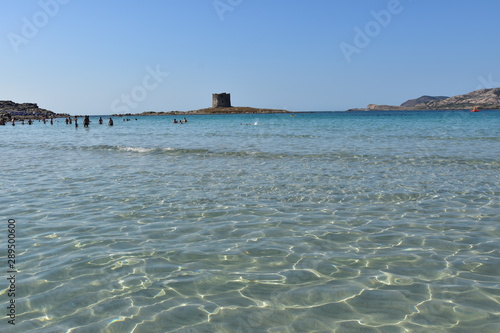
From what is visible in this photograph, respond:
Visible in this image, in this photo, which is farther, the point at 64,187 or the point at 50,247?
the point at 64,187

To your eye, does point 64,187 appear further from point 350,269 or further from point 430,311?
point 430,311

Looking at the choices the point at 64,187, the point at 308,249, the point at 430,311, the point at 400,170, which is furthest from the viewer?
the point at 400,170

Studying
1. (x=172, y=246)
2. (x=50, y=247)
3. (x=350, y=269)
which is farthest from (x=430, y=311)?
(x=50, y=247)

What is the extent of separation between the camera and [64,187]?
1312 cm

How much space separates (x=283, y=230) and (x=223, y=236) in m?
1.31

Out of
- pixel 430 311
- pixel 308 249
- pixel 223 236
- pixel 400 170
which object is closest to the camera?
pixel 430 311

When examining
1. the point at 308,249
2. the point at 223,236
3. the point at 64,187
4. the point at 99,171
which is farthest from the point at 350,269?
the point at 99,171

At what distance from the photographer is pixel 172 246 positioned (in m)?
7.14

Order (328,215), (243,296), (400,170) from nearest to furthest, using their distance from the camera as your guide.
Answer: (243,296) → (328,215) → (400,170)

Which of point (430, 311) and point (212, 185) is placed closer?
point (430, 311)

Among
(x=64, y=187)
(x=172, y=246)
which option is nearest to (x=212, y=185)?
Answer: (x=64, y=187)

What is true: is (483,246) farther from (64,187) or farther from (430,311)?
(64,187)

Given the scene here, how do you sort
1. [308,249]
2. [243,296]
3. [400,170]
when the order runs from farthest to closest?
[400,170] < [308,249] < [243,296]

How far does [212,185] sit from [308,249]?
688cm
